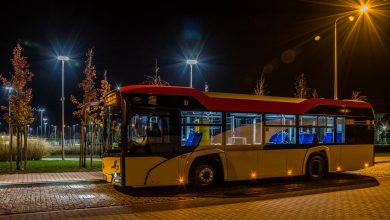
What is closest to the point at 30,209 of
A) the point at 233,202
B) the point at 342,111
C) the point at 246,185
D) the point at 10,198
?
the point at 10,198

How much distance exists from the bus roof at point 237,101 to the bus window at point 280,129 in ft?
0.79

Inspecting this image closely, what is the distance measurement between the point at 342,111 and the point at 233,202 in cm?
748

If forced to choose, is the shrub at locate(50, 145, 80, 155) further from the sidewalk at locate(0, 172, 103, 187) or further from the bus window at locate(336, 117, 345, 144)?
the bus window at locate(336, 117, 345, 144)

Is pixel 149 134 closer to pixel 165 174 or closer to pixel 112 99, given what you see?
pixel 165 174

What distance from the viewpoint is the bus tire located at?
13734 mm

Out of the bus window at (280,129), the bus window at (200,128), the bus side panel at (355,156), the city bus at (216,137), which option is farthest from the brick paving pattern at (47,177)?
the bus side panel at (355,156)

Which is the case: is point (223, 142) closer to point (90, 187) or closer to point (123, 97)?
point (123, 97)

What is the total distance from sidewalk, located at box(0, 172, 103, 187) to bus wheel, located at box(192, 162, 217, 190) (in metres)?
3.86

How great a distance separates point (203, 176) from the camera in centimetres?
1388

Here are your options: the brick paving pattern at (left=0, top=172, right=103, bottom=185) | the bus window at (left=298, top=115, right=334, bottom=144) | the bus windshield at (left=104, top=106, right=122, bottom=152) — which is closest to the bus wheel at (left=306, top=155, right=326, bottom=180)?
the bus window at (left=298, top=115, right=334, bottom=144)

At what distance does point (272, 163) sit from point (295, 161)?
1.17 metres

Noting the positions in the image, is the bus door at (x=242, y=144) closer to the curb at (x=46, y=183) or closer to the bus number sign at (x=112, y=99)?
the bus number sign at (x=112, y=99)

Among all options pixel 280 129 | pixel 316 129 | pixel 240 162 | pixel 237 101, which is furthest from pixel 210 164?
pixel 316 129

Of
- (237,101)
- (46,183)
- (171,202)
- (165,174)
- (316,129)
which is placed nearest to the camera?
(171,202)
